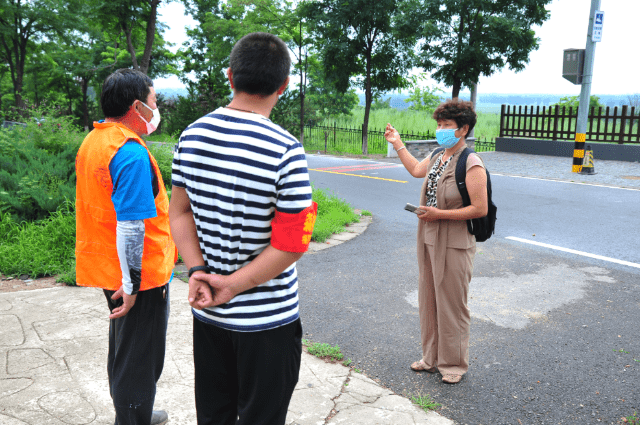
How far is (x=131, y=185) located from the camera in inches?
87.1

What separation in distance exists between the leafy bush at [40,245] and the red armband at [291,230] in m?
4.33

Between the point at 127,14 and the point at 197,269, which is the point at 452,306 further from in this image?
the point at 127,14

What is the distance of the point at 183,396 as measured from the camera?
3.18 metres

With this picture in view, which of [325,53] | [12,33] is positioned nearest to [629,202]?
[325,53]

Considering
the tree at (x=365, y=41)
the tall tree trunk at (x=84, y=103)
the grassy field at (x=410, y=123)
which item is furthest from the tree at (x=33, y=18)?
the grassy field at (x=410, y=123)

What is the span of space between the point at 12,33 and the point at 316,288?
93.1 ft

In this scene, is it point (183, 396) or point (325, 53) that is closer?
point (183, 396)

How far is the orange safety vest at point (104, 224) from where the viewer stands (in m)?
2.28

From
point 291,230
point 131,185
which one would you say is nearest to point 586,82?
point 131,185

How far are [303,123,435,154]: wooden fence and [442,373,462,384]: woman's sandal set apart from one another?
2060cm

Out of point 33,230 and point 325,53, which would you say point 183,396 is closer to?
point 33,230

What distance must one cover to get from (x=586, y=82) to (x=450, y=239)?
514 inches

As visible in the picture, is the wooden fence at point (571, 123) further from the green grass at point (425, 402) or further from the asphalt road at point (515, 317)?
the green grass at point (425, 402)

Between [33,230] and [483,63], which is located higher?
[483,63]
